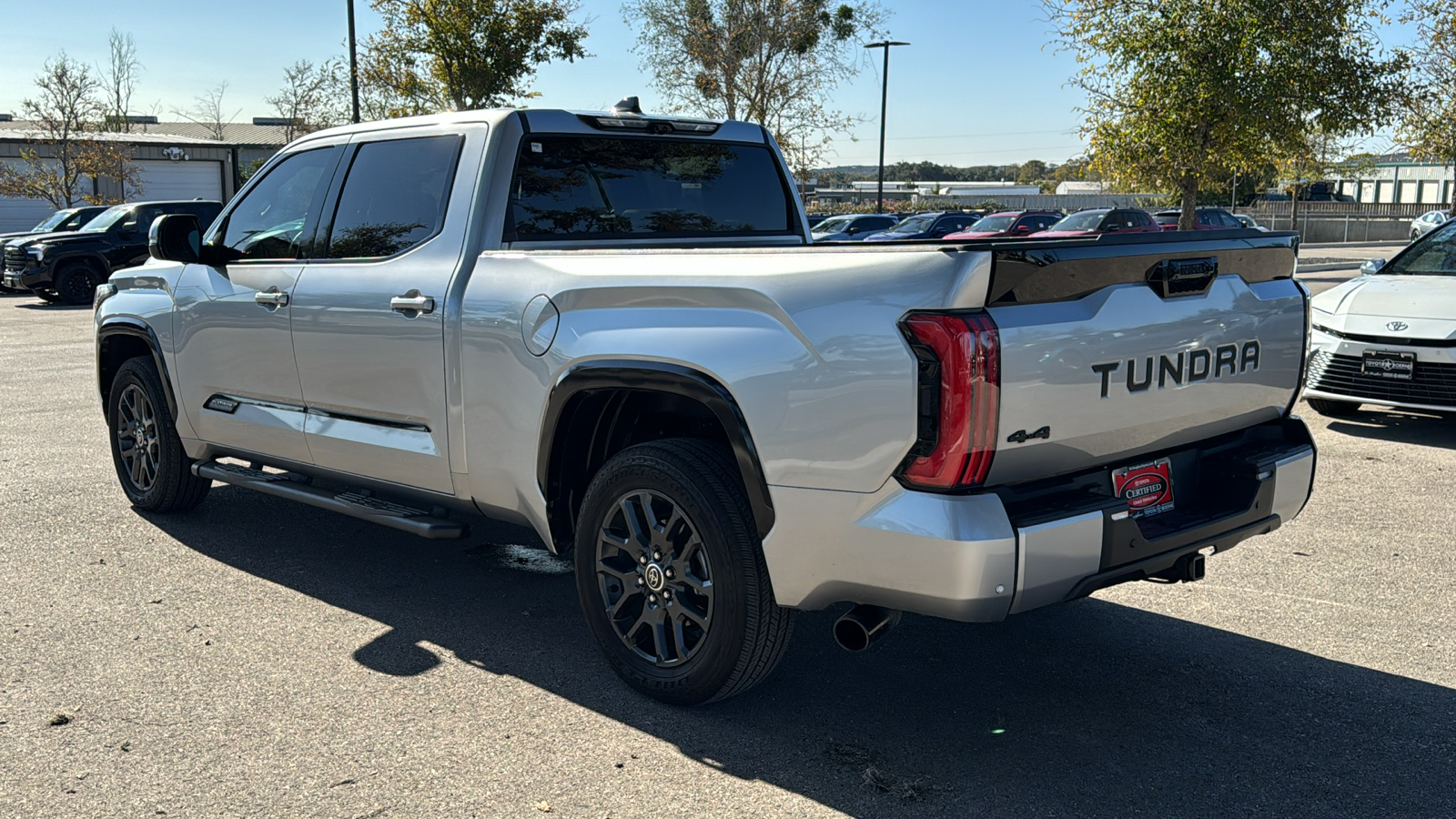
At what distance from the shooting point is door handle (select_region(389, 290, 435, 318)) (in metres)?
4.35

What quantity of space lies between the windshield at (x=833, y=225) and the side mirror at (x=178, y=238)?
26.2 m

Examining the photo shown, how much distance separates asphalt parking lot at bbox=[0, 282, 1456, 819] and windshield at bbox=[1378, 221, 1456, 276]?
12.8 feet

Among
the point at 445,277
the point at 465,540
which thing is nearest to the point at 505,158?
the point at 445,277

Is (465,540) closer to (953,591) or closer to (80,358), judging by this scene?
(953,591)

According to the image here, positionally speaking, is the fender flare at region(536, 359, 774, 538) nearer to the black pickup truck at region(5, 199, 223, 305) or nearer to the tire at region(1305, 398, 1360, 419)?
the tire at region(1305, 398, 1360, 419)

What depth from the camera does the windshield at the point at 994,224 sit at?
26.9m

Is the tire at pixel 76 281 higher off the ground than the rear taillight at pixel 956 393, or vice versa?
the rear taillight at pixel 956 393

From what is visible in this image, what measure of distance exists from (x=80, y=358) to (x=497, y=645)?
11227 mm

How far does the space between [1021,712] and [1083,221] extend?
23.3 m

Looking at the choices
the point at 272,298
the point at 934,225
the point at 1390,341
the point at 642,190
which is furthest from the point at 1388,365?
the point at 934,225

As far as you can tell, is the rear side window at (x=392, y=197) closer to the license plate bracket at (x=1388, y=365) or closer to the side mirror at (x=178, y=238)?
the side mirror at (x=178, y=238)

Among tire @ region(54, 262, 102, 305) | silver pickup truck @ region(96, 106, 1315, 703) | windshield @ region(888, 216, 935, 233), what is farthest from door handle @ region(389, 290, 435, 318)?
windshield @ region(888, 216, 935, 233)

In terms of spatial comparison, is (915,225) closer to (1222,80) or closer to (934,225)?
(934,225)

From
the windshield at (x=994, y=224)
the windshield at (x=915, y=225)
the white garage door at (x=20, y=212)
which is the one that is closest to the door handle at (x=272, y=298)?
the windshield at (x=994, y=224)
